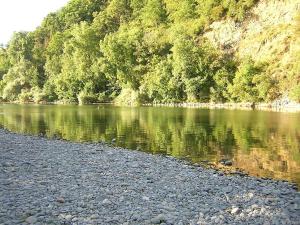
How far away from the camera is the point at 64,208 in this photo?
12281mm

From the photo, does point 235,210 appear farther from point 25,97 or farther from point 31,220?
point 25,97

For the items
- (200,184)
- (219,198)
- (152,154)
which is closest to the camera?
(219,198)

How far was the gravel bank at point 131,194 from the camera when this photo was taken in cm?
1175

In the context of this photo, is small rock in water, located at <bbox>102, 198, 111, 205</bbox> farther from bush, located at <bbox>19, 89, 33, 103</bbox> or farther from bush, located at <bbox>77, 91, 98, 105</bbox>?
bush, located at <bbox>19, 89, 33, 103</bbox>

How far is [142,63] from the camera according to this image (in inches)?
4099

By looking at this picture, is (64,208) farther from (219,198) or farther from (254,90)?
(254,90)

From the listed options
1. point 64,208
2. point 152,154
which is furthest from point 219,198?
point 152,154

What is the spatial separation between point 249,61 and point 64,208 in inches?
2720

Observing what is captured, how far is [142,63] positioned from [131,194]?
91201 millimetres

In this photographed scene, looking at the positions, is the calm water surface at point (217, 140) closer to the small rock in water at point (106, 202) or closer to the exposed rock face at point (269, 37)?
the small rock in water at point (106, 202)

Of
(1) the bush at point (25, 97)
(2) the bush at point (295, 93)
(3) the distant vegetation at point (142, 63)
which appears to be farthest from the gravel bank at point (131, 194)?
(1) the bush at point (25, 97)

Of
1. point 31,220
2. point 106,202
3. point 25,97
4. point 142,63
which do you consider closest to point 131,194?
point 106,202

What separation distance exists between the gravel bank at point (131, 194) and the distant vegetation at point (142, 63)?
5209cm

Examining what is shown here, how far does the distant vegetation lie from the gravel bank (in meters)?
52.1
